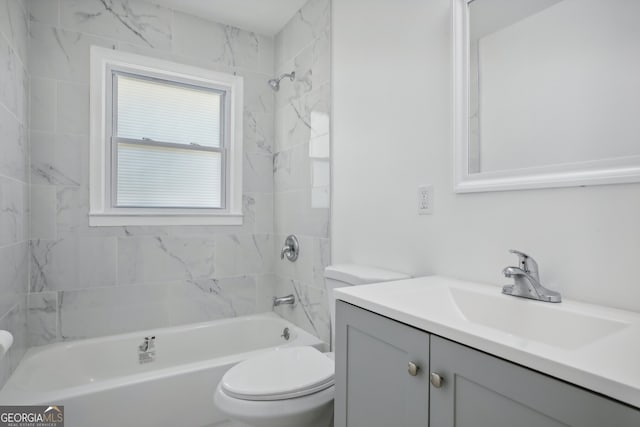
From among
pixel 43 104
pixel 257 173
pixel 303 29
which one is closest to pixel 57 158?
pixel 43 104

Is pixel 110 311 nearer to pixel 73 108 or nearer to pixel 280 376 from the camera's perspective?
pixel 73 108

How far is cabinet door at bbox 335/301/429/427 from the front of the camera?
2.72 ft

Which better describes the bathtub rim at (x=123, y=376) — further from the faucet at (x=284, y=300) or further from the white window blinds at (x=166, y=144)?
the white window blinds at (x=166, y=144)

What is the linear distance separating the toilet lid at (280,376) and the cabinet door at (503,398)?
0.70 metres

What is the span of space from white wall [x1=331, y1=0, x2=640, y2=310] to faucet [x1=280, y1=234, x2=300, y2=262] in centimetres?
45

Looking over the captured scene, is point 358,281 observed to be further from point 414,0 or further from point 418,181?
point 414,0

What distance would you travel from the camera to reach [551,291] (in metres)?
0.98

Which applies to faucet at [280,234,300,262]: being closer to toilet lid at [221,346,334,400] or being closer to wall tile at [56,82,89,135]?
toilet lid at [221,346,334,400]

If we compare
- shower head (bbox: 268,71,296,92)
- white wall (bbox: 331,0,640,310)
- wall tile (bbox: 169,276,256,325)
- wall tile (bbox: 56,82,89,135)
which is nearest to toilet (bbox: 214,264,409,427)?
white wall (bbox: 331,0,640,310)

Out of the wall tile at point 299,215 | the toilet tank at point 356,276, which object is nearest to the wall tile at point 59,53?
the wall tile at point 299,215

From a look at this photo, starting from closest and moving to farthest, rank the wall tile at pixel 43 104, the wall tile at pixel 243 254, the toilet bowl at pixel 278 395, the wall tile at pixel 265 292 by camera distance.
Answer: the toilet bowl at pixel 278 395 → the wall tile at pixel 43 104 → the wall tile at pixel 243 254 → the wall tile at pixel 265 292

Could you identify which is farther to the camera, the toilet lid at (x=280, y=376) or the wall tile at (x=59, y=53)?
the wall tile at (x=59, y=53)

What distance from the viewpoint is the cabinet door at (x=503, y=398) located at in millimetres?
542

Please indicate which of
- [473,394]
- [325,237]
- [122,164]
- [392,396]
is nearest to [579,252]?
[473,394]
